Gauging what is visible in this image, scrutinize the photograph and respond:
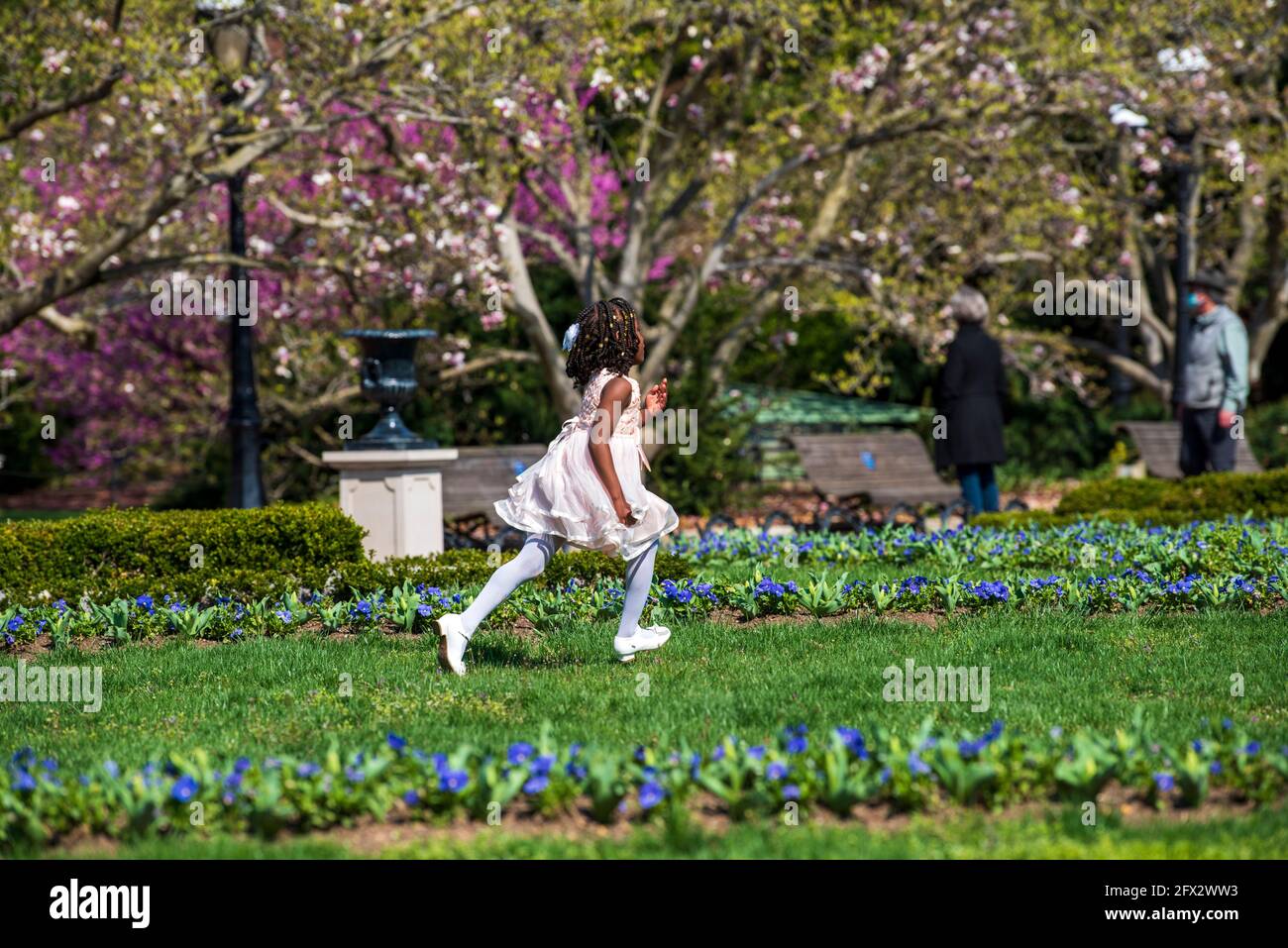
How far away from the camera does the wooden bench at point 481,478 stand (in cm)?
1245

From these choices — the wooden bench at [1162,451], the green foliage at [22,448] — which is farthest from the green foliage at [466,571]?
the green foliage at [22,448]

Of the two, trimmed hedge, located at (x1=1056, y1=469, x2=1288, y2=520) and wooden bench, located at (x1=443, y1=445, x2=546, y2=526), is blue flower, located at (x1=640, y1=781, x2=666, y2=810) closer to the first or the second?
wooden bench, located at (x1=443, y1=445, x2=546, y2=526)

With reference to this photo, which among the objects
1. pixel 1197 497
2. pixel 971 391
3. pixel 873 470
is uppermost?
pixel 971 391

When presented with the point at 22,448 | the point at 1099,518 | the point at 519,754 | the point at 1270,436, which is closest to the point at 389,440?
the point at 1099,518

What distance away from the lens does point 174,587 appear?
335 inches

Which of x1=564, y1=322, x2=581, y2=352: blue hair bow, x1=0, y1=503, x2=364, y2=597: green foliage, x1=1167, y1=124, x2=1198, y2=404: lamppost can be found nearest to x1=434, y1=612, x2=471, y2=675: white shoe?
x1=564, y1=322, x2=581, y2=352: blue hair bow

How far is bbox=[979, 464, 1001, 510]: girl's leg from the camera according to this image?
1273cm

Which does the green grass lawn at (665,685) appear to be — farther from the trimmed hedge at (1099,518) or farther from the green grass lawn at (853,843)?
the trimmed hedge at (1099,518)

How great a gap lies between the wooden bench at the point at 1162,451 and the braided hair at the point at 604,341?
10.3m

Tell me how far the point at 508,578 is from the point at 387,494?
444cm

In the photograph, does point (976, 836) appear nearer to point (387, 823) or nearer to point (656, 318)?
point (387, 823)

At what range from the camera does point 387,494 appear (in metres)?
10.7

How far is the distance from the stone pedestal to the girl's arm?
14.2 feet

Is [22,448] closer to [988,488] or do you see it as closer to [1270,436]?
[988,488]
